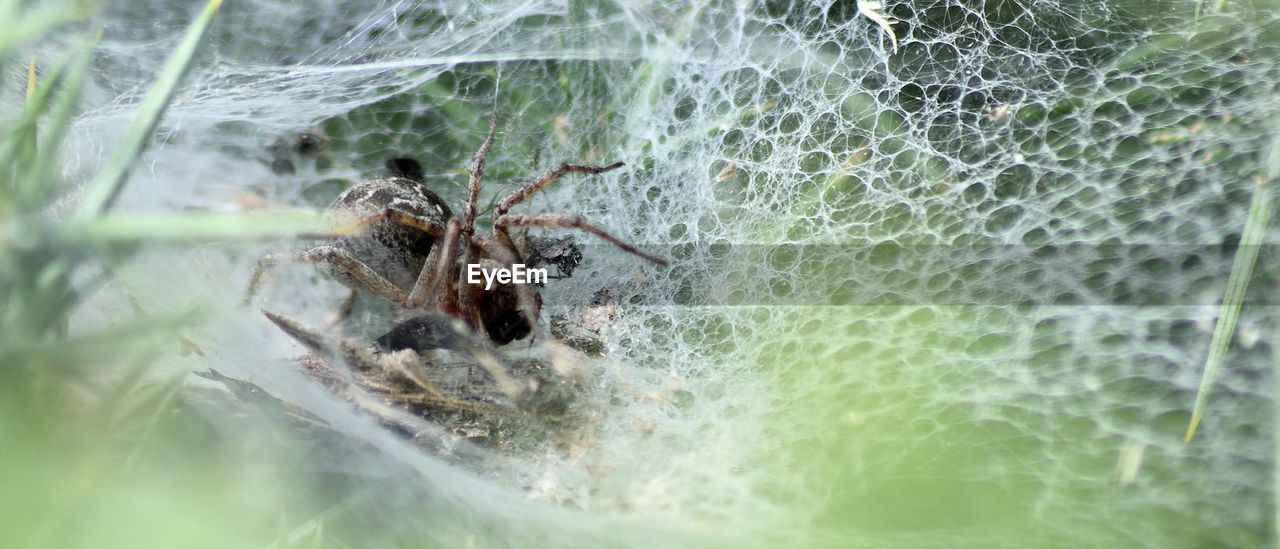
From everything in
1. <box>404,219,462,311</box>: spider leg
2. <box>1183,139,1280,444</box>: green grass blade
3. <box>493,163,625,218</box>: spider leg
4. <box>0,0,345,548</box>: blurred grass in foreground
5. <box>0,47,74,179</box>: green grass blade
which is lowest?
<box>0,0,345,548</box>: blurred grass in foreground

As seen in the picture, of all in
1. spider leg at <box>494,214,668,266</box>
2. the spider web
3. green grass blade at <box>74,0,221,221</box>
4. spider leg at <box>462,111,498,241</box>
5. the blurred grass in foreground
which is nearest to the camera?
the blurred grass in foreground

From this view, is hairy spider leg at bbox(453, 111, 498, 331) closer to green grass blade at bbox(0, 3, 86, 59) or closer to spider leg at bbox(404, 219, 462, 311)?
spider leg at bbox(404, 219, 462, 311)

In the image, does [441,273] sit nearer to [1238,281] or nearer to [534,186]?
[534,186]

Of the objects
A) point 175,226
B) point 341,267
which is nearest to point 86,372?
point 175,226

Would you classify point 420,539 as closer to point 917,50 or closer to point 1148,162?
point 917,50

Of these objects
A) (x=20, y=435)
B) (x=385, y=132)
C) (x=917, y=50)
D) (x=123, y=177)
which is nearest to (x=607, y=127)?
(x=385, y=132)

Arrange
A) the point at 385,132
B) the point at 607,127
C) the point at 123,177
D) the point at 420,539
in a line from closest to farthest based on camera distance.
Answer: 1. the point at 123,177
2. the point at 420,539
3. the point at 607,127
4. the point at 385,132

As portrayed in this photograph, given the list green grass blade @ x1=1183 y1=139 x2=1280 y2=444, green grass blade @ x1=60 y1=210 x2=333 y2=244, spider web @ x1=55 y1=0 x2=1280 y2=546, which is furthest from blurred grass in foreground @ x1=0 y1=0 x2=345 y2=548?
green grass blade @ x1=1183 y1=139 x2=1280 y2=444
